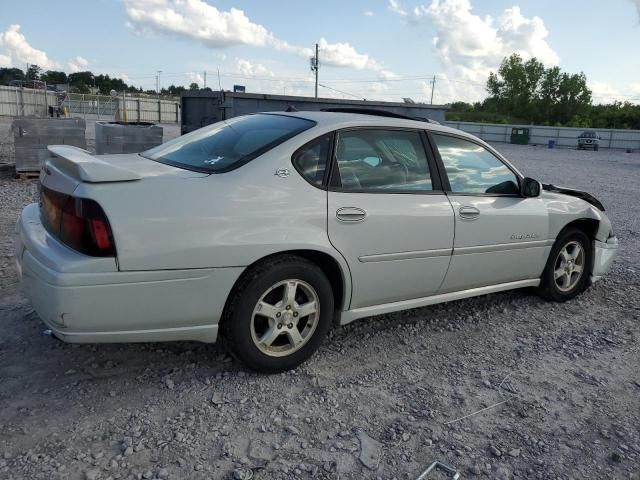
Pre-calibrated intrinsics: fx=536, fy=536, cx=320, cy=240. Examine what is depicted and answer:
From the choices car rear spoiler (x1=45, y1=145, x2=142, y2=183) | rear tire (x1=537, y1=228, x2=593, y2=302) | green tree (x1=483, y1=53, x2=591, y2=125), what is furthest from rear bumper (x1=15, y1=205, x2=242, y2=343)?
green tree (x1=483, y1=53, x2=591, y2=125)

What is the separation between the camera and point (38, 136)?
9.63 meters

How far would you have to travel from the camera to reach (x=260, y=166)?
304 centimetres

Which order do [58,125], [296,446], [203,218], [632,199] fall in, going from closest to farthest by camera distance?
[296,446], [203,218], [58,125], [632,199]

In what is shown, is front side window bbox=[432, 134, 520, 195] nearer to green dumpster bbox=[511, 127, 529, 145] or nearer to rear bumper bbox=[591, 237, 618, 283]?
rear bumper bbox=[591, 237, 618, 283]

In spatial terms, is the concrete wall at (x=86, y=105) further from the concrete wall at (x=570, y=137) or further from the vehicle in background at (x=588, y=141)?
the vehicle in background at (x=588, y=141)

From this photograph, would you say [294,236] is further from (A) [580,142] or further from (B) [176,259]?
(A) [580,142]

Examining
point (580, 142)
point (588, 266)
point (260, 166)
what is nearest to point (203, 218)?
point (260, 166)

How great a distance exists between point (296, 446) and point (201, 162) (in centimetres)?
171

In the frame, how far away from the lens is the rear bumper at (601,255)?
4.86 meters

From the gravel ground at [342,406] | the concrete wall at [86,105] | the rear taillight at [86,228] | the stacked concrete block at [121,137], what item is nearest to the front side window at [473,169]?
the gravel ground at [342,406]

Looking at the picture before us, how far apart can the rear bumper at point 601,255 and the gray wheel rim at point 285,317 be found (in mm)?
2996

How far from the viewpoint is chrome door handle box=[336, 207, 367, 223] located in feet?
10.5

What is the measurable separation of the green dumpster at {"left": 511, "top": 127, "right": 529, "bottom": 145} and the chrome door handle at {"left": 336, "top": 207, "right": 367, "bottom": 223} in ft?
148

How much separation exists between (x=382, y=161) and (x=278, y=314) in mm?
1243
